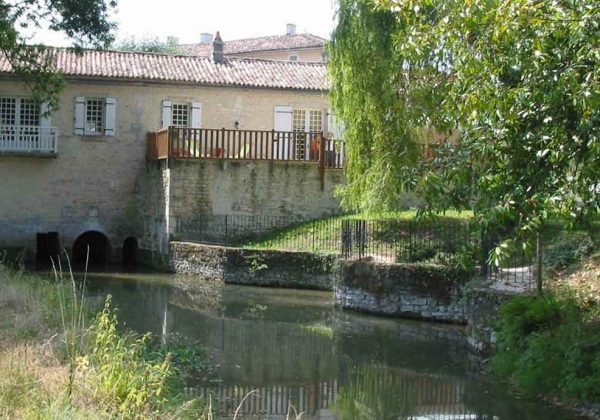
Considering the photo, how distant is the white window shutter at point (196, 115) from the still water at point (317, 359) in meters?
9.81

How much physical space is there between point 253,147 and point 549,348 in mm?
16799

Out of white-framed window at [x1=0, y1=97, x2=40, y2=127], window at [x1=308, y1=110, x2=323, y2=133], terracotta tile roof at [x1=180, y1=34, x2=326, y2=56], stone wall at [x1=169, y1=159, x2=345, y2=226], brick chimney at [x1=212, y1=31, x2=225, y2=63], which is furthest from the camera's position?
terracotta tile roof at [x1=180, y1=34, x2=326, y2=56]

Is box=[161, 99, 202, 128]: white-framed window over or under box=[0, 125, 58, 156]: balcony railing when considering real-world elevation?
over

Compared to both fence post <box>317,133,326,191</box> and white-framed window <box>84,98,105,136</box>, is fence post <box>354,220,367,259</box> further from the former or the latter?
white-framed window <box>84,98,105,136</box>

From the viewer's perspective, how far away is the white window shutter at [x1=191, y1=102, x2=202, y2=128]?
28.6 metres

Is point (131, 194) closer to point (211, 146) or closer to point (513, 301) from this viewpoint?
point (211, 146)

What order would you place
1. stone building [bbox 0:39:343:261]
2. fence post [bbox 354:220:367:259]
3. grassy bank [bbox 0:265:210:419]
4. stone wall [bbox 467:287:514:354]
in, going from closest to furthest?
1. grassy bank [bbox 0:265:210:419]
2. stone wall [bbox 467:287:514:354]
3. fence post [bbox 354:220:367:259]
4. stone building [bbox 0:39:343:261]

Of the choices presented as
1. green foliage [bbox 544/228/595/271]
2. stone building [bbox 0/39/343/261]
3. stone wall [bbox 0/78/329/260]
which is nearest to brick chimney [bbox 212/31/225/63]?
stone building [bbox 0/39/343/261]

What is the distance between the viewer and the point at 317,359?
41.2ft

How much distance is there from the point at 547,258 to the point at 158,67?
18.6 metres

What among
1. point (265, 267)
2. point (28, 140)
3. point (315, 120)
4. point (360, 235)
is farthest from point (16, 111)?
point (360, 235)

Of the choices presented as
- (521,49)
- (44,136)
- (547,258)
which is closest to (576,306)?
(547,258)

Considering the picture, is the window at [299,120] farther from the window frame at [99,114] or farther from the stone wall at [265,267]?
the stone wall at [265,267]

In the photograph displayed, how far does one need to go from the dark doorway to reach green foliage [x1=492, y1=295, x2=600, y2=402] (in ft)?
64.3
